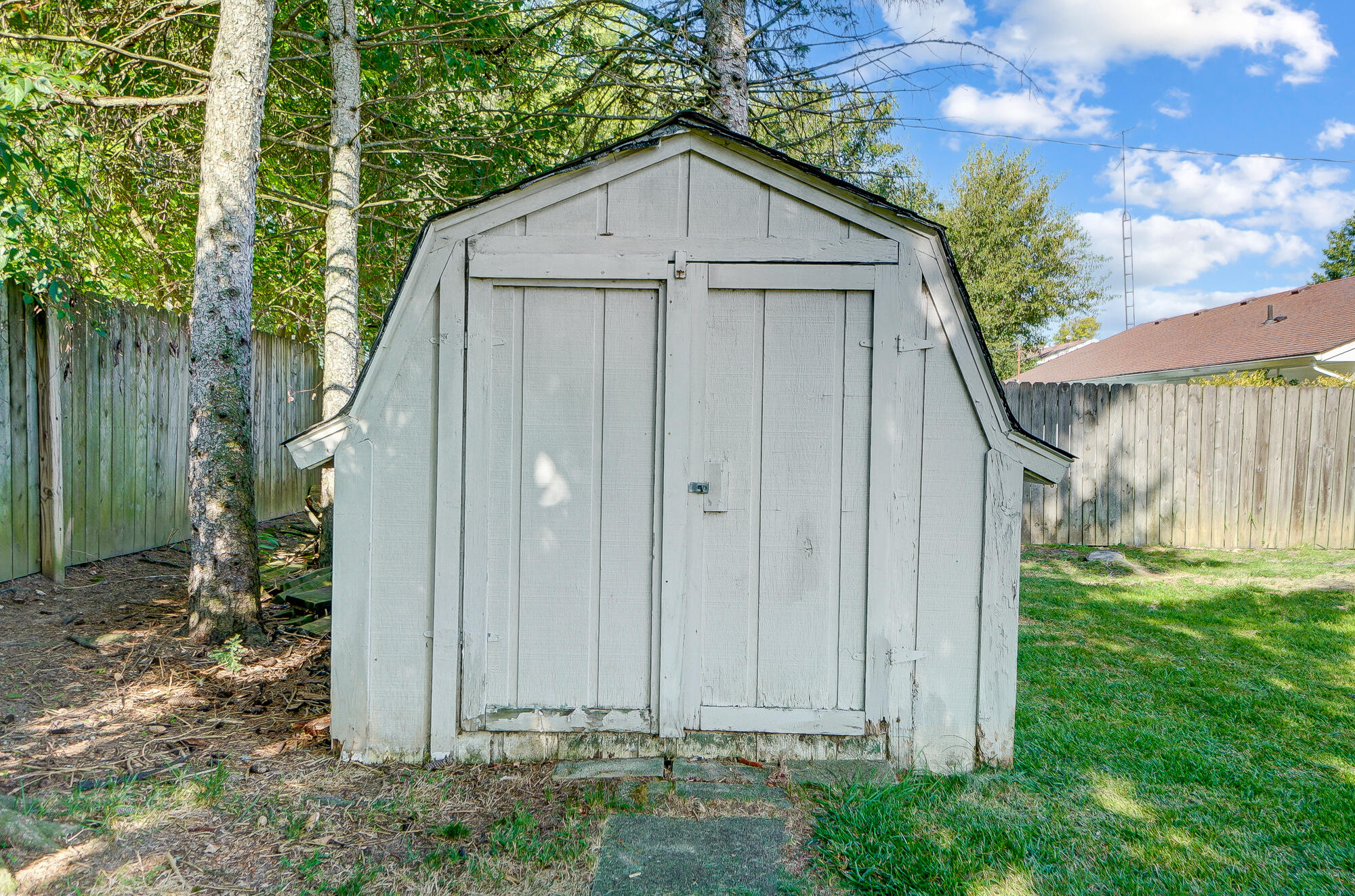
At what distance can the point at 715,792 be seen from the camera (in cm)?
290

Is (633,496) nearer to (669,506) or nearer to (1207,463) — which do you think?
(669,506)

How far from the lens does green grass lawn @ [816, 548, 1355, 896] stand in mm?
2410

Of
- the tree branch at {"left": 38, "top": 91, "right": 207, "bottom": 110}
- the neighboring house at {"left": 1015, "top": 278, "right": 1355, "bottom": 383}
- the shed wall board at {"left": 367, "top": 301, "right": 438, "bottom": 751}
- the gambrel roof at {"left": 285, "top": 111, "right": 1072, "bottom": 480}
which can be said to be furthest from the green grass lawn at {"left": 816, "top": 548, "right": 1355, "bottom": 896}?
the neighboring house at {"left": 1015, "top": 278, "right": 1355, "bottom": 383}

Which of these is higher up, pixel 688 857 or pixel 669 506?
pixel 669 506

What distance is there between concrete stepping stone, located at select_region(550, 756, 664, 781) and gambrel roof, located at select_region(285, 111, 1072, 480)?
169 centimetres

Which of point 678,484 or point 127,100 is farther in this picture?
point 127,100

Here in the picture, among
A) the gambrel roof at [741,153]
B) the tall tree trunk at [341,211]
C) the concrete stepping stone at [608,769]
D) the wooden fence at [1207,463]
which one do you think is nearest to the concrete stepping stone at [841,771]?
the concrete stepping stone at [608,769]

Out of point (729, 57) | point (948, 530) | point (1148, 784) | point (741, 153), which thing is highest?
point (729, 57)

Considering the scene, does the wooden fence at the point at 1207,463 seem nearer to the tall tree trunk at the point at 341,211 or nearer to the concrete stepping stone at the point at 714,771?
the concrete stepping stone at the point at 714,771

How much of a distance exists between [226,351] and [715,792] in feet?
11.8

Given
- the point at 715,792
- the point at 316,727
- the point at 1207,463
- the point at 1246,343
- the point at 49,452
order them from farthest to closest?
the point at 1246,343 → the point at 1207,463 → the point at 49,452 → the point at 316,727 → the point at 715,792

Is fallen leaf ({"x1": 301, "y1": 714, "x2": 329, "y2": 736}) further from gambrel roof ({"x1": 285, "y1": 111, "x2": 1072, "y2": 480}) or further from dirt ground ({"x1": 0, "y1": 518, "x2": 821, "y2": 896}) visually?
gambrel roof ({"x1": 285, "y1": 111, "x2": 1072, "y2": 480})

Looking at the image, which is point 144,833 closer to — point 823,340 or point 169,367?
point 823,340

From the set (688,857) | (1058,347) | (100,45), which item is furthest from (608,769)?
(1058,347)
